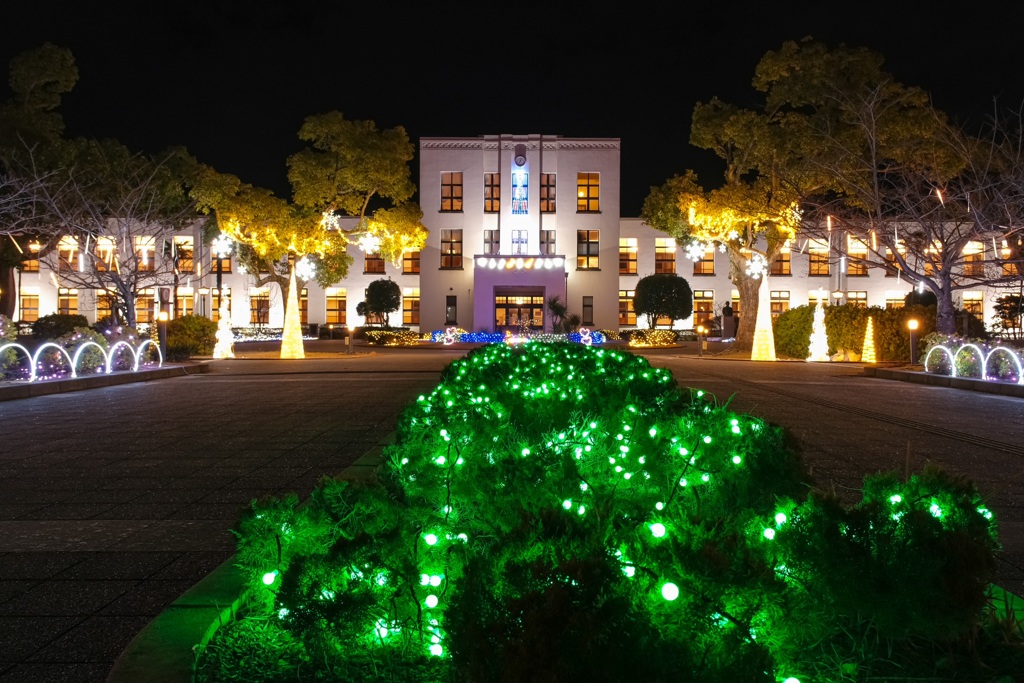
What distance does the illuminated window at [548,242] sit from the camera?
5222 centimetres

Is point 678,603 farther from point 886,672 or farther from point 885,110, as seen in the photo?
point 885,110

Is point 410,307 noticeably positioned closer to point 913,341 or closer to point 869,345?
point 869,345

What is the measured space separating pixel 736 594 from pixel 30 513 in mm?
5339

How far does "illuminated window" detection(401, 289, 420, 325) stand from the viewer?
57.1 meters

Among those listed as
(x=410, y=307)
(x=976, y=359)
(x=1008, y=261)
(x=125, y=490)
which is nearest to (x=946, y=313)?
(x=1008, y=261)

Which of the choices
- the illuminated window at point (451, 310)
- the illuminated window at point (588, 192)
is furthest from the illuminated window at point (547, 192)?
the illuminated window at point (451, 310)

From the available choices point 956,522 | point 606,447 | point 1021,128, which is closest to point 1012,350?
point 1021,128

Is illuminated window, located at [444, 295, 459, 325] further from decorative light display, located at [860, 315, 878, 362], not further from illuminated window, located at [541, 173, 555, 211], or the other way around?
decorative light display, located at [860, 315, 878, 362]

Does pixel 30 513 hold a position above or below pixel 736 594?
below

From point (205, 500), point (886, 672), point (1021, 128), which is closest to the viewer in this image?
point (886, 672)

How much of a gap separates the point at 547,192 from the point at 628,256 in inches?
294

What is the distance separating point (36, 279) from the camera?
5697 centimetres

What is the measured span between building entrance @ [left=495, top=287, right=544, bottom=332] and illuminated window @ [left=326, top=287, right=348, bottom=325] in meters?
11.3

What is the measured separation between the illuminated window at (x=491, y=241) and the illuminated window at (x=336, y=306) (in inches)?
420
